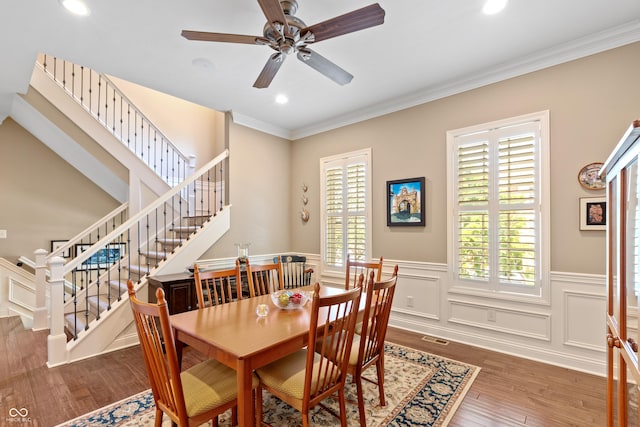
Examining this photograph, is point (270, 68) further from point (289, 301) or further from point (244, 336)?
point (244, 336)

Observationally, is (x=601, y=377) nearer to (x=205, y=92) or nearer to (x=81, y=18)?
(x=205, y=92)

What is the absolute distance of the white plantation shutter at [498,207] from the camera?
10.1 feet

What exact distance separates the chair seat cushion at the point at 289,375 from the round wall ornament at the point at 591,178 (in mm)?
2849

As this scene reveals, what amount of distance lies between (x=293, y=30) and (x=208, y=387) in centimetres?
234

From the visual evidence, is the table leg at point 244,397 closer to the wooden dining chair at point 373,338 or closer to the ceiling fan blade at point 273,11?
the wooden dining chair at point 373,338

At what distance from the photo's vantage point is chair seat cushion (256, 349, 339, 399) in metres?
1.67

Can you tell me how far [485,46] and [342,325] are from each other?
9.56 ft

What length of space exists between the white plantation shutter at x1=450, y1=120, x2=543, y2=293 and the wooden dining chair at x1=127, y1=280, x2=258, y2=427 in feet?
9.38

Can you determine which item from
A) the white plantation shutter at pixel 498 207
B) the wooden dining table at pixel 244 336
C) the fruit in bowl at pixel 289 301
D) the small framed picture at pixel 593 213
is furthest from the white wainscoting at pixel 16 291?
the small framed picture at pixel 593 213

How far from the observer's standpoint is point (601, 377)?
2.66 m

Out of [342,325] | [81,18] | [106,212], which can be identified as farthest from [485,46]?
[106,212]

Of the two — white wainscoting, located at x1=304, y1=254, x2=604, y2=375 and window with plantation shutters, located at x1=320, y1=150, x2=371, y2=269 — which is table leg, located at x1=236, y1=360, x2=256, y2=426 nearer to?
white wainscoting, located at x1=304, y1=254, x2=604, y2=375

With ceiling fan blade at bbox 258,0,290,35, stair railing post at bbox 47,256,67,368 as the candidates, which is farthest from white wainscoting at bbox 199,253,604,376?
ceiling fan blade at bbox 258,0,290,35

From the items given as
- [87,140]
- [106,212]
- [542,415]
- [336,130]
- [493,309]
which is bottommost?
[542,415]
